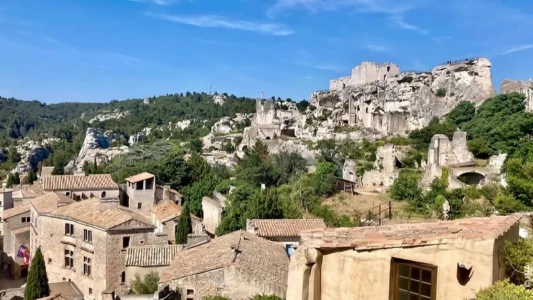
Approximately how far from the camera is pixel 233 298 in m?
17.7

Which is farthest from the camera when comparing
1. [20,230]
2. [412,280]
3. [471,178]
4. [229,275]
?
[471,178]

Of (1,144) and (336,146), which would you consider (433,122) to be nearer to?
(336,146)

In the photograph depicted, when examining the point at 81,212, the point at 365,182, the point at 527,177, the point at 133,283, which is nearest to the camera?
the point at 133,283

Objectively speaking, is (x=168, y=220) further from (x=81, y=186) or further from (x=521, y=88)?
(x=521, y=88)

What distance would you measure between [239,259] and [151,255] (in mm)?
6521

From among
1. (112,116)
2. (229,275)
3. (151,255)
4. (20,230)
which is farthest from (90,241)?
(112,116)

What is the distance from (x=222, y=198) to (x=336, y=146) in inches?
868

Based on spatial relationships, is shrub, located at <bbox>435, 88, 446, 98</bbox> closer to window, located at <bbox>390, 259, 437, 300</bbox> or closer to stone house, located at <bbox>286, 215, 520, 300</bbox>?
stone house, located at <bbox>286, 215, 520, 300</bbox>

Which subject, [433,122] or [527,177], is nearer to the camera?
[527,177]

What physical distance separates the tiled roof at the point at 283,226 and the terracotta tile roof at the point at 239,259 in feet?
8.58

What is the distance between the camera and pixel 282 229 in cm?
2656

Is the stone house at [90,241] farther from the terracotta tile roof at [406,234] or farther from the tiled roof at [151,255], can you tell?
the terracotta tile roof at [406,234]

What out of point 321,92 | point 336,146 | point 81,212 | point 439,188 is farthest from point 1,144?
point 439,188

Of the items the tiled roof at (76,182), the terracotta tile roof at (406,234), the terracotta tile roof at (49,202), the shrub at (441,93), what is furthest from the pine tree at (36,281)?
the shrub at (441,93)
